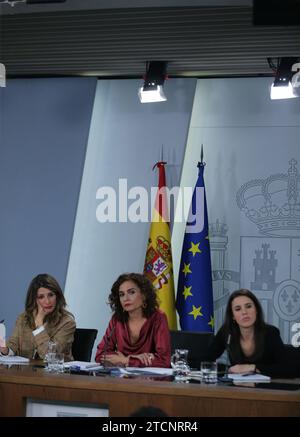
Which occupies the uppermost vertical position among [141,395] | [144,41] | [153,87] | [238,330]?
[144,41]

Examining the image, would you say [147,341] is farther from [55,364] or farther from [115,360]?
[55,364]

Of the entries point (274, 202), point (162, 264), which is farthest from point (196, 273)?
point (274, 202)

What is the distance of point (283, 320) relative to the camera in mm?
6289

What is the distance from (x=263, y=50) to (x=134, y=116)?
137 centimetres

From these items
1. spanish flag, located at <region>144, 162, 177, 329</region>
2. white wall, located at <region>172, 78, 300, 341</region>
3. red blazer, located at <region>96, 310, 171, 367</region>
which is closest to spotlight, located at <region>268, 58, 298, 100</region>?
white wall, located at <region>172, 78, 300, 341</region>

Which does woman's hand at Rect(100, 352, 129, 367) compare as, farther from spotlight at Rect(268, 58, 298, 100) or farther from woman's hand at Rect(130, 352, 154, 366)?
spotlight at Rect(268, 58, 298, 100)

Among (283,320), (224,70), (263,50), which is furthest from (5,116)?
(283,320)

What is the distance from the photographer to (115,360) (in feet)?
13.9

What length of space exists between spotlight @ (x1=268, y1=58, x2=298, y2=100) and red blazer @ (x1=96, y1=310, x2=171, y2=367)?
84.4 inches

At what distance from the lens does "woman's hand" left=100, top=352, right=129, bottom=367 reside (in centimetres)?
419

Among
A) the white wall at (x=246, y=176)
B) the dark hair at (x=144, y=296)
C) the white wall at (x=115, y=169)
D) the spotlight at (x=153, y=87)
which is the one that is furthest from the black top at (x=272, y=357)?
the white wall at (x=115, y=169)

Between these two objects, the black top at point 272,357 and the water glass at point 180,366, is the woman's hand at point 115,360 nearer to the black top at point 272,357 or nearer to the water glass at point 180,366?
the water glass at point 180,366

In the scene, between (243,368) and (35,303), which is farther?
(35,303)

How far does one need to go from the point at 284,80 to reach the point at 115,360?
264 centimetres
